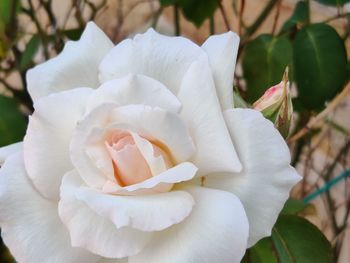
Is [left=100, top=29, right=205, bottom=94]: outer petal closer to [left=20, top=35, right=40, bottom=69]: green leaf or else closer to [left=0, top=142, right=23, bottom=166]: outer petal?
[left=0, top=142, right=23, bottom=166]: outer petal

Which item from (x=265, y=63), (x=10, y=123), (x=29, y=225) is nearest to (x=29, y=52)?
(x=10, y=123)

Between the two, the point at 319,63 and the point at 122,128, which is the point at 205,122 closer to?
the point at 122,128

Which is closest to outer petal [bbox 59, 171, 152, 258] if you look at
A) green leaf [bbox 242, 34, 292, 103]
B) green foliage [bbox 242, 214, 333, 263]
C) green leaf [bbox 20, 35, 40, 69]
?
green foliage [bbox 242, 214, 333, 263]

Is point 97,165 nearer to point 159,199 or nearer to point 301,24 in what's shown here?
point 159,199

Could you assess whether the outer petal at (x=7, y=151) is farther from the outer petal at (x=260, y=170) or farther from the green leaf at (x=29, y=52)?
the green leaf at (x=29, y=52)

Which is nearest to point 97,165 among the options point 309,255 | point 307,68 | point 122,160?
point 122,160

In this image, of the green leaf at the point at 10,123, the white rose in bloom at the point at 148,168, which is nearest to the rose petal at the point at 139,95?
the white rose in bloom at the point at 148,168
